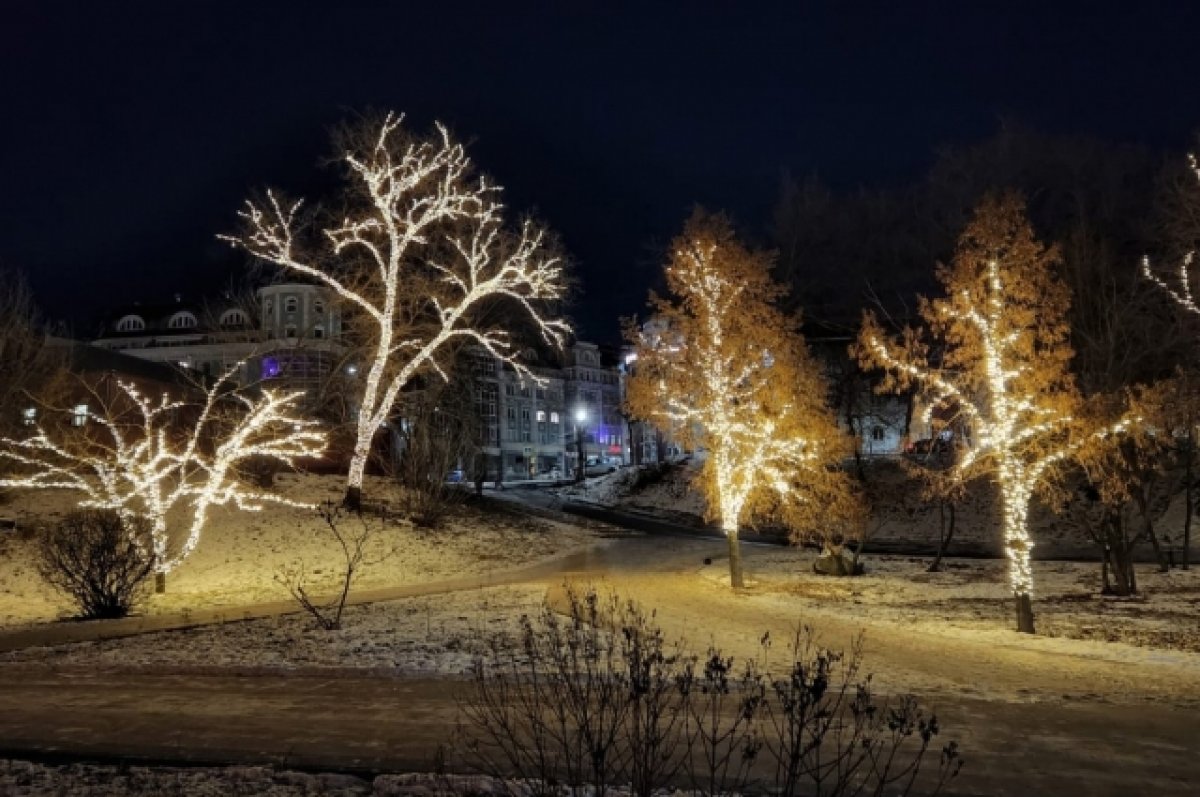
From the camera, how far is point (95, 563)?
15.2m

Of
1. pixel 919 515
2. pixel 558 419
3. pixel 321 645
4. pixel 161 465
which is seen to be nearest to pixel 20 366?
pixel 161 465

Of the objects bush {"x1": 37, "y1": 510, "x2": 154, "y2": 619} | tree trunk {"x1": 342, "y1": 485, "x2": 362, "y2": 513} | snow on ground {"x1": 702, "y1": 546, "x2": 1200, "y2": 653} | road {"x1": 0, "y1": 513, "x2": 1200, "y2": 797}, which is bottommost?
snow on ground {"x1": 702, "y1": 546, "x2": 1200, "y2": 653}

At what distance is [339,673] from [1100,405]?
11.7 metres

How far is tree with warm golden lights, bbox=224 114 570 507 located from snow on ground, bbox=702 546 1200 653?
10237mm

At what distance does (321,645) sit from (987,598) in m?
12.5

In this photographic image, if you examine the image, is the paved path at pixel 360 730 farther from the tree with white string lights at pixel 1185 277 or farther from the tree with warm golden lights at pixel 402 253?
the tree with warm golden lights at pixel 402 253

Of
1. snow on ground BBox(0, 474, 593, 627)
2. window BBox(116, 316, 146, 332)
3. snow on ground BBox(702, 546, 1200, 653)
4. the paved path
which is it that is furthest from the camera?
window BBox(116, 316, 146, 332)

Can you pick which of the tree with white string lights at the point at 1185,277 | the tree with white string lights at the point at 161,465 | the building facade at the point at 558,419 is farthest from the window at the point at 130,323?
the tree with white string lights at the point at 1185,277

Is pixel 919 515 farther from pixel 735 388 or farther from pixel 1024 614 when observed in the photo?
pixel 1024 614

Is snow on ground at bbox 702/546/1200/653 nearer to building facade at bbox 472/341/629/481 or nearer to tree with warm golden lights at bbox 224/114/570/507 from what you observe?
tree with warm golden lights at bbox 224/114/570/507

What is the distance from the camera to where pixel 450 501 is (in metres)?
30.8

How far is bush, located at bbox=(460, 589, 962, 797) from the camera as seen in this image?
15.0ft

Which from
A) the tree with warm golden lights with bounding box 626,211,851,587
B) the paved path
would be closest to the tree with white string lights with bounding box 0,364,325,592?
the paved path

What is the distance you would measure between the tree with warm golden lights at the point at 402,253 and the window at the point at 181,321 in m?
57.9
